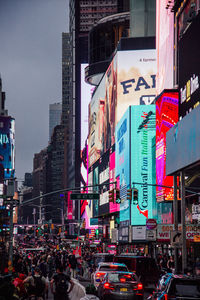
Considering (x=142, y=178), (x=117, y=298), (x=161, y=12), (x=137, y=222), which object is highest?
(x=161, y=12)

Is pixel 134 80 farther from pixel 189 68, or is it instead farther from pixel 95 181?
pixel 189 68

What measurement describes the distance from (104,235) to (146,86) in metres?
28.0

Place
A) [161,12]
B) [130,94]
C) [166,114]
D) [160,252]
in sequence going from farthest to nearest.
→ [130,94]
[160,252]
[161,12]
[166,114]

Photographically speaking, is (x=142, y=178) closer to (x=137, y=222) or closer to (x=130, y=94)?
(x=137, y=222)

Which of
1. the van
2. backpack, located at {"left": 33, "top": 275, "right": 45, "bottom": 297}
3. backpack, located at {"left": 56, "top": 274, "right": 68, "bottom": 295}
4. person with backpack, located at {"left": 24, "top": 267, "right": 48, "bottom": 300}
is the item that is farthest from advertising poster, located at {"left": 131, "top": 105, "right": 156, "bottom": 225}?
backpack, located at {"left": 56, "top": 274, "right": 68, "bottom": 295}

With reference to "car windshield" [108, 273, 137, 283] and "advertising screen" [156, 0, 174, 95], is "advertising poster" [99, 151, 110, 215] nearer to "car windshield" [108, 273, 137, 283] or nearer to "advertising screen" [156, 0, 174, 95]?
"advertising screen" [156, 0, 174, 95]

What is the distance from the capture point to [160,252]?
6444cm

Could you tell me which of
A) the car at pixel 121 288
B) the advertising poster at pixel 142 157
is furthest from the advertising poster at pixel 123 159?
the car at pixel 121 288

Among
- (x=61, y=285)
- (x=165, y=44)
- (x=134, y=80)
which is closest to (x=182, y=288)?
(x=61, y=285)

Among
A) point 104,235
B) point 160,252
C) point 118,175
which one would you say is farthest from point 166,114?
point 104,235

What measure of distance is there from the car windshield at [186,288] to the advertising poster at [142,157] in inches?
2283

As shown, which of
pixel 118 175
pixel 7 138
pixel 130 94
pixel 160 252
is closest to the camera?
pixel 160 252

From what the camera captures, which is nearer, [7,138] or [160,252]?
[160,252]

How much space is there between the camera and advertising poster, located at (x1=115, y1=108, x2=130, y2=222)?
261 ft
